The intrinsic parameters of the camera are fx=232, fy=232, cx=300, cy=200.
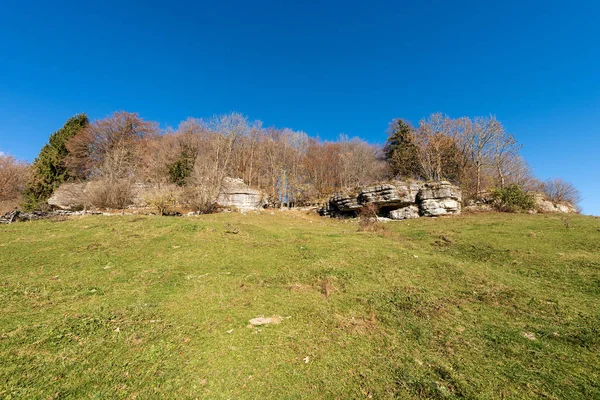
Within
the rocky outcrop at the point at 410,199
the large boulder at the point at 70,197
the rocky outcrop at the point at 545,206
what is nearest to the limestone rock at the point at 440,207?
the rocky outcrop at the point at 410,199

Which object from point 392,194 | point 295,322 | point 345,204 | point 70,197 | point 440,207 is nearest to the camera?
point 295,322

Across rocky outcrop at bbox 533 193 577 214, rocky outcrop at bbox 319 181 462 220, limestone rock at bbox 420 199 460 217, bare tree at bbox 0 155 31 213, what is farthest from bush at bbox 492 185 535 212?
bare tree at bbox 0 155 31 213

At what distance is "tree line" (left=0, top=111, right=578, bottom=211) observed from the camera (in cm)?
2511

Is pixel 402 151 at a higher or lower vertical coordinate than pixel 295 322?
higher

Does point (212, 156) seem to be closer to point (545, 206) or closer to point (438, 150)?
point (438, 150)

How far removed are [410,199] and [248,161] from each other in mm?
26242

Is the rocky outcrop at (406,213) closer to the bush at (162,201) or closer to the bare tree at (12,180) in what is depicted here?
the bush at (162,201)

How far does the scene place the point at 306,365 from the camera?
3562mm

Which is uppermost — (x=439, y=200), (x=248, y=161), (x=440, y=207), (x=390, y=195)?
(x=248, y=161)

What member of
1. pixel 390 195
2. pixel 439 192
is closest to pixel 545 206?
pixel 439 192

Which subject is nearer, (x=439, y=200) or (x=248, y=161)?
(x=439, y=200)

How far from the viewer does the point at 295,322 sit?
4758mm

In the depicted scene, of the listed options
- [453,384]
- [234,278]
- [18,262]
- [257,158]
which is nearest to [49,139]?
[257,158]

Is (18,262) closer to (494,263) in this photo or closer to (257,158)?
(494,263)
